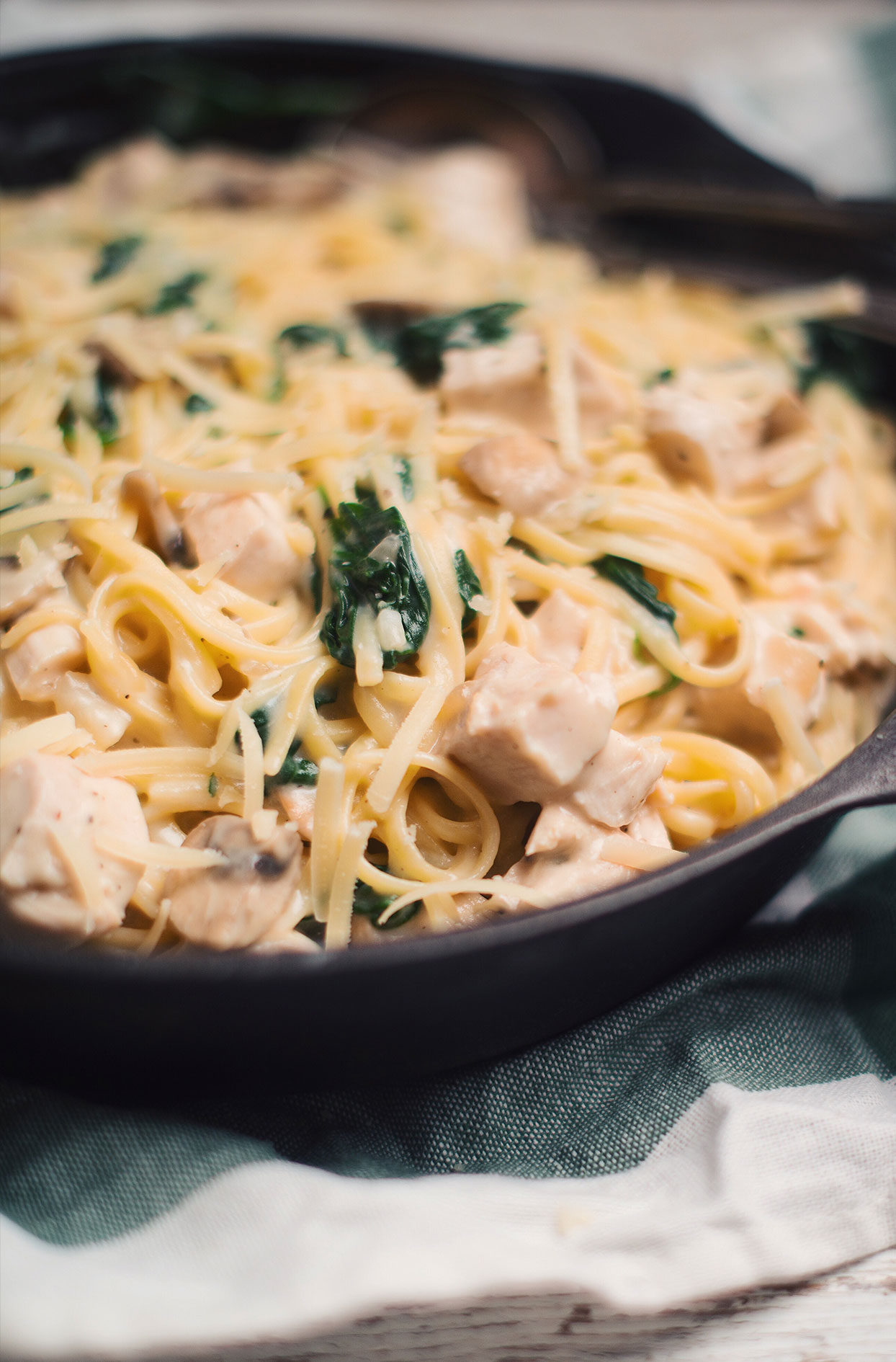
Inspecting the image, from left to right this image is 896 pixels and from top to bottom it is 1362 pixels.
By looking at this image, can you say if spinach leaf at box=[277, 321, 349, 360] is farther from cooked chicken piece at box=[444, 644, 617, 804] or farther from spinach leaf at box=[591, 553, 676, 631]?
cooked chicken piece at box=[444, 644, 617, 804]

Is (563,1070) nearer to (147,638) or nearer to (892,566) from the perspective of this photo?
(147,638)

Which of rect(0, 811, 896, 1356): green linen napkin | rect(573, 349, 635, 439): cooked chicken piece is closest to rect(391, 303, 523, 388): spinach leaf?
rect(573, 349, 635, 439): cooked chicken piece

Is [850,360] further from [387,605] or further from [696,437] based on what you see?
[387,605]

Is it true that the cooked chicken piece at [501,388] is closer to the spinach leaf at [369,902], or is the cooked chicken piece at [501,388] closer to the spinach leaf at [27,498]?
the spinach leaf at [27,498]

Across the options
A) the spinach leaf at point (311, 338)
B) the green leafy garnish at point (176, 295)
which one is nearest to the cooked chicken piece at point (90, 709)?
the spinach leaf at point (311, 338)

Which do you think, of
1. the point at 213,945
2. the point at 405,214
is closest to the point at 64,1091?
the point at 213,945
